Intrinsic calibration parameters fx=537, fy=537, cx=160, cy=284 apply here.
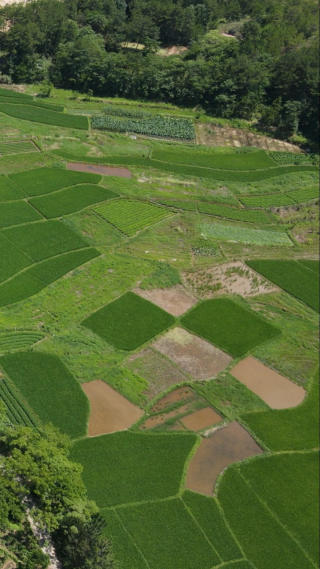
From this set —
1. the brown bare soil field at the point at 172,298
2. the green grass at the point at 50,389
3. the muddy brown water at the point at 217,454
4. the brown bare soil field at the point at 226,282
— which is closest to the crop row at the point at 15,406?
the green grass at the point at 50,389

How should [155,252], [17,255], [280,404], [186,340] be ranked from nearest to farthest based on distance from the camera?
[280,404] → [186,340] → [17,255] → [155,252]

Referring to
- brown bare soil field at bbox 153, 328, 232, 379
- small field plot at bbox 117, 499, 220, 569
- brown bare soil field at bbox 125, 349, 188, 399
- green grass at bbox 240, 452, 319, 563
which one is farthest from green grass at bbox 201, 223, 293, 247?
small field plot at bbox 117, 499, 220, 569

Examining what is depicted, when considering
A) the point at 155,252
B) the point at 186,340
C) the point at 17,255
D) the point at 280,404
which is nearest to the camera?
the point at 280,404

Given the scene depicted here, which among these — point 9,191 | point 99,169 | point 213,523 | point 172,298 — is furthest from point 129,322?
point 99,169

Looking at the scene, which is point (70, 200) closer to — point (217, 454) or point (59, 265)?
point (59, 265)

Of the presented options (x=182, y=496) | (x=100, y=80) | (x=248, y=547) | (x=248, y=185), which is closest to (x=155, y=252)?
(x=248, y=185)

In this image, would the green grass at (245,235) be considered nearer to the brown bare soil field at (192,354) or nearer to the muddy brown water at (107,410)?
the brown bare soil field at (192,354)

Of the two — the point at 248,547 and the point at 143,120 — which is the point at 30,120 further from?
the point at 248,547
